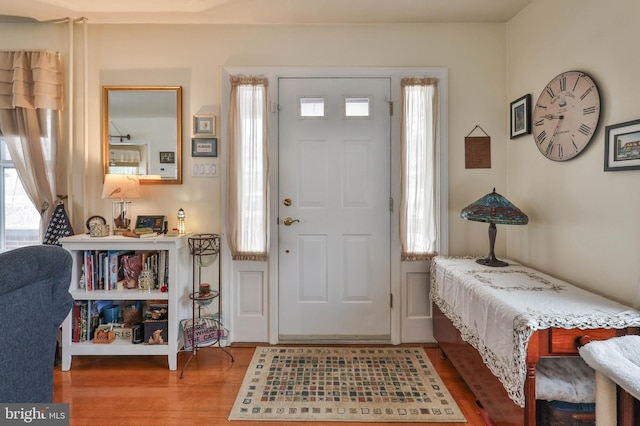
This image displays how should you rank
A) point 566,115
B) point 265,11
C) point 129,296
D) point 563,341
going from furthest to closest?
point 265,11 < point 129,296 < point 566,115 < point 563,341

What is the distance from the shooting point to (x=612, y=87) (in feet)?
5.53

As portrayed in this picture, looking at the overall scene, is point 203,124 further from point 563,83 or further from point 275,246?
point 563,83

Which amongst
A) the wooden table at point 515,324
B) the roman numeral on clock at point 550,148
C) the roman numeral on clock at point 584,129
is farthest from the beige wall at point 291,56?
the wooden table at point 515,324

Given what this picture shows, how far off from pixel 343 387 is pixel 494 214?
145 cm

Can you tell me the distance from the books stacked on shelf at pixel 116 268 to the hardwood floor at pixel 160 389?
1.87ft

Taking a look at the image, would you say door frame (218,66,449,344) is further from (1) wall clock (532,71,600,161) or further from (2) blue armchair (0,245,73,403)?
(2) blue armchair (0,245,73,403)

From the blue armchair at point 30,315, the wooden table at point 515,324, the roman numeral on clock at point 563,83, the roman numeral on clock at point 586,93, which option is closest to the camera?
the blue armchair at point 30,315

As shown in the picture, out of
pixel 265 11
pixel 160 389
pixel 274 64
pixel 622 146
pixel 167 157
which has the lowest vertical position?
pixel 160 389

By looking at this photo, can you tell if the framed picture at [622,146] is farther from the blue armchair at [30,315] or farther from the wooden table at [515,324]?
the blue armchair at [30,315]

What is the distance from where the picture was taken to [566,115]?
6.42 feet

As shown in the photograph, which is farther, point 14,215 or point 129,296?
point 14,215

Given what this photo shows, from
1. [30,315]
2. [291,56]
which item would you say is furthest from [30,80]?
[30,315]

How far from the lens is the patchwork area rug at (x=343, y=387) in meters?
1.85

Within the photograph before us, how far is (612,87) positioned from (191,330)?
2976 mm
